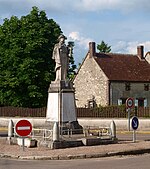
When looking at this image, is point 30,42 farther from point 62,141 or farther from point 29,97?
point 62,141

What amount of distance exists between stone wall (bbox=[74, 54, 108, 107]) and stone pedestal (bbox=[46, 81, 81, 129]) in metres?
31.6

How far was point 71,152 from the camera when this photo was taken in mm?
17594

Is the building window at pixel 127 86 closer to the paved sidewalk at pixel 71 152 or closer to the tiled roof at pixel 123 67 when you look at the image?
the tiled roof at pixel 123 67

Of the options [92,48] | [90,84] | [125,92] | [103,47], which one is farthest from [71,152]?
[103,47]

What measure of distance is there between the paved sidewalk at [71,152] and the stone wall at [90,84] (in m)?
34.9

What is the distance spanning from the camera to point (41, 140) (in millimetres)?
20047

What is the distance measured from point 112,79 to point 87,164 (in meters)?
39.5

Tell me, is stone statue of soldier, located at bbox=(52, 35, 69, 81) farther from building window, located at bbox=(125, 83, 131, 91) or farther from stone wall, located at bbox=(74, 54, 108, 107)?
building window, located at bbox=(125, 83, 131, 91)

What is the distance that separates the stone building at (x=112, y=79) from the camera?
54562mm

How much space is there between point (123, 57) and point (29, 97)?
61.8 ft

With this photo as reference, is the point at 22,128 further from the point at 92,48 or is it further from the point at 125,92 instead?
the point at 92,48

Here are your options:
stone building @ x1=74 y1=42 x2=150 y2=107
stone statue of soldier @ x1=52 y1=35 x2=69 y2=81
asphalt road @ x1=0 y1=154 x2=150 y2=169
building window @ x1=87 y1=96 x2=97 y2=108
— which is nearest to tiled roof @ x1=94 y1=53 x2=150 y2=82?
stone building @ x1=74 y1=42 x2=150 y2=107

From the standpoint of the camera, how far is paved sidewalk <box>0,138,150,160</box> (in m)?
16.7

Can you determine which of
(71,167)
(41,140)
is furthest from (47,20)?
(71,167)
